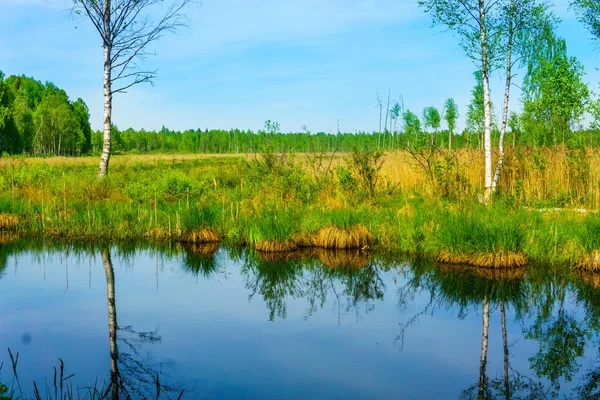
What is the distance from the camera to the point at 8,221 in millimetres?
15102

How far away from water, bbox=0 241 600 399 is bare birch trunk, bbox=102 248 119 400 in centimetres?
3

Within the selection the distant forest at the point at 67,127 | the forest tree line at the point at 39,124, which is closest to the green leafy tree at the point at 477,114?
the distant forest at the point at 67,127

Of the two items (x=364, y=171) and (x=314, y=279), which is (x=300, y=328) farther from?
(x=364, y=171)

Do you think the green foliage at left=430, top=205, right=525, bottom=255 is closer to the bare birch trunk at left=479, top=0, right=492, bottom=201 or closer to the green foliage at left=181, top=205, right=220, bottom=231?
the bare birch trunk at left=479, top=0, right=492, bottom=201

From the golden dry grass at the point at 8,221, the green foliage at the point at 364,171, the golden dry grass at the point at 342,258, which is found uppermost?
the green foliage at the point at 364,171

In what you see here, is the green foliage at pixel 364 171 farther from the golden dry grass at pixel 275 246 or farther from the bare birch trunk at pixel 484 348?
the bare birch trunk at pixel 484 348

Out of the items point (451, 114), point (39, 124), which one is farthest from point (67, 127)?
point (451, 114)

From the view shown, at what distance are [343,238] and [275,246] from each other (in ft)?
4.83

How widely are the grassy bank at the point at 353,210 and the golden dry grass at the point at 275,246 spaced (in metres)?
0.02

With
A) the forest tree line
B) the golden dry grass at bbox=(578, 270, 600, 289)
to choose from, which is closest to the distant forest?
the forest tree line

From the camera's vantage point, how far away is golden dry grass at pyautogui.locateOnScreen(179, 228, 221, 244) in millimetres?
13219

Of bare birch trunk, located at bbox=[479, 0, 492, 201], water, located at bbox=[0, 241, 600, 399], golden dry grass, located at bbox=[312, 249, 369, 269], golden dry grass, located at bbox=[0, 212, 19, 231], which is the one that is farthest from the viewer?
bare birch trunk, located at bbox=[479, 0, 492, 201]

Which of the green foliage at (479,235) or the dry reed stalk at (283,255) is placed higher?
the green foliage at (479,235)

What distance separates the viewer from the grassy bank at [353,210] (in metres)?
10.5
